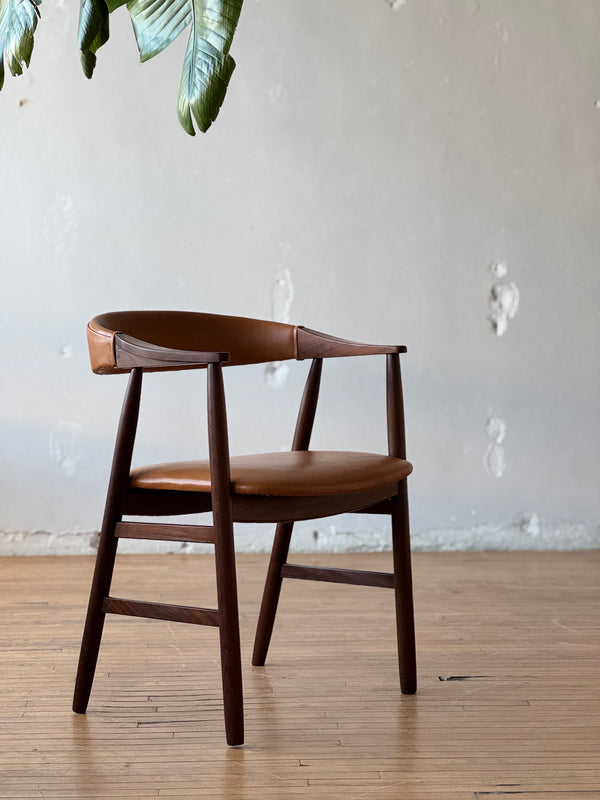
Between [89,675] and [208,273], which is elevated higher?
[208,273]

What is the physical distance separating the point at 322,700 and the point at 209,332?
2.69 ft

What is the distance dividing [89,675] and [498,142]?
2.41 meters

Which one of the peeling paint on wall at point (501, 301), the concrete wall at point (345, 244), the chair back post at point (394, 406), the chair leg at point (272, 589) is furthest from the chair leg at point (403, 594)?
the peeling paint on wall at point (501, 301)

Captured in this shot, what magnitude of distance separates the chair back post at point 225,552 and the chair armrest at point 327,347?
452 millimetres

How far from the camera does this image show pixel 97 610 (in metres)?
1.68

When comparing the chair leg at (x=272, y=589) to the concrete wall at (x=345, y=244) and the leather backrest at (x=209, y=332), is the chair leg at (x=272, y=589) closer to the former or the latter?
the leather backrest at (x=209, y=332)

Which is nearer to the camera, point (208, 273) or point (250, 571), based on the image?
point (250, 571)

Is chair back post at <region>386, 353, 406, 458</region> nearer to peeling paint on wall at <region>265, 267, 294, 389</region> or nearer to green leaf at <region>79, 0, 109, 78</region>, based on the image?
green leaf at <region>79, 0, 109, 78</region>

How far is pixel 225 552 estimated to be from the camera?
1.52 m

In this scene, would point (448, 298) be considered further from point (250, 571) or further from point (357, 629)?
point (357, 629)

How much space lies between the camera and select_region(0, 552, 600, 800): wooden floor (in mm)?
1424

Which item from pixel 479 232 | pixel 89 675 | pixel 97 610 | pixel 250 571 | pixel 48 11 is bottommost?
pixel 250 571

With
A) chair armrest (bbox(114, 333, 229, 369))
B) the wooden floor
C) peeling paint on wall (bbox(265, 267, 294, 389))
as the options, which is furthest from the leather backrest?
peeling paint on wall (bbox(265, 267, 294, 389))

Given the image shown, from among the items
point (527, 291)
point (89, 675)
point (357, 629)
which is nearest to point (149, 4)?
point (89, 675)
